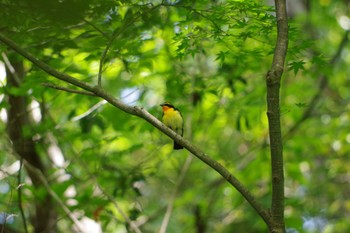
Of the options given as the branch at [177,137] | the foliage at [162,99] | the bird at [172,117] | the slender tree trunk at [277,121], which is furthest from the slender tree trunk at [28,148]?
the slender tree trunk at [277,121]

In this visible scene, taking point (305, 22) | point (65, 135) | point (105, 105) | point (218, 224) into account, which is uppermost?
point (305, 22)

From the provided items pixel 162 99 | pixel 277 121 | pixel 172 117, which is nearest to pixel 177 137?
pixel 277 121

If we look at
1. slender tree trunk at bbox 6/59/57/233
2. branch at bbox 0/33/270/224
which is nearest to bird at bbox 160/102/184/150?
slender tree trunk at bbox 6/59/57/233

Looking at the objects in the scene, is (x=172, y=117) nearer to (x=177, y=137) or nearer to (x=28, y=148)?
(x=28, y=148)

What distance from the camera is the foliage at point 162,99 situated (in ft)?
13.4

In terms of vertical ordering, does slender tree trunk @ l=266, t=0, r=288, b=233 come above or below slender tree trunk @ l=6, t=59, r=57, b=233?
above

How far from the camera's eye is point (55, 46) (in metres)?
4.79

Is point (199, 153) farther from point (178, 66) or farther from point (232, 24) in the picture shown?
point (178, 66)

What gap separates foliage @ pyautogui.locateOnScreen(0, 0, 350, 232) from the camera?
13.4ft

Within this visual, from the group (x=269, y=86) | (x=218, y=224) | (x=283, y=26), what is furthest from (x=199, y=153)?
(x=218, y=224)

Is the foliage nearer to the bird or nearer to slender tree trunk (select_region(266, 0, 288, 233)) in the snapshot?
the bird

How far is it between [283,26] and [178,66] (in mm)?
3682

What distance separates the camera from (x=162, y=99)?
25.2ft

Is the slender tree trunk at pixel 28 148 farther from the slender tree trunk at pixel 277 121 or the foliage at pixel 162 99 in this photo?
the slender tree trunk at pixel 277 121
